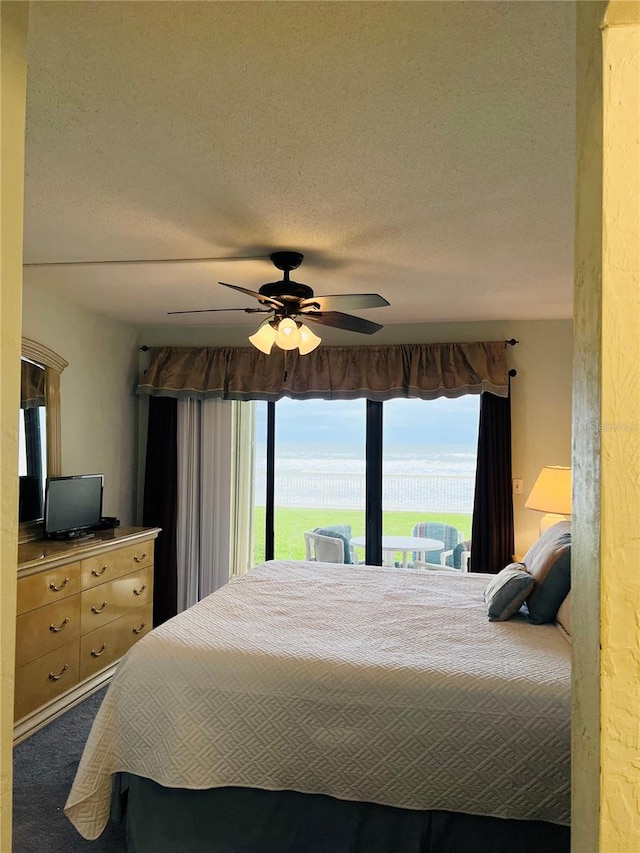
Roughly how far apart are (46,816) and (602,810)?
8.34ft

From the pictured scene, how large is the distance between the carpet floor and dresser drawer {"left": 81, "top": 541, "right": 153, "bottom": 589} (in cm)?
73

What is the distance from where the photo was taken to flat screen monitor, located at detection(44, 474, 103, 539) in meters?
3.76

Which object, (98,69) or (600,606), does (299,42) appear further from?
(600,606)

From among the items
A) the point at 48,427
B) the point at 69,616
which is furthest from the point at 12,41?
the point at 48,427

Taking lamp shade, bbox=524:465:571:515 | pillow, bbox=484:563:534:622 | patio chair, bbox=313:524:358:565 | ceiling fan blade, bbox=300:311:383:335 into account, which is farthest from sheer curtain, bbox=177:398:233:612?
pillow, bbox=484:563:534:622

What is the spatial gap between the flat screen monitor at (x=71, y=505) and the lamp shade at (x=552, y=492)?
118 inches

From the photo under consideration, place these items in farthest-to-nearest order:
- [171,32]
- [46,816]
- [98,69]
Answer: [46,816]
[98,69]
[171,32]

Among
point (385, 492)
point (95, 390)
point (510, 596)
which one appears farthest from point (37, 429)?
point (510, 596)

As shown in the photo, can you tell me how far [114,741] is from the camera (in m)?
2.24

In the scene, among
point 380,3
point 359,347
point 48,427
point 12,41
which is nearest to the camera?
point 12,41

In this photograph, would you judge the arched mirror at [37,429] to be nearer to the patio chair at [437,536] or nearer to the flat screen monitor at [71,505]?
the flat screen monitor at [71,505]

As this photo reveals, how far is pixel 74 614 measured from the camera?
3494mm

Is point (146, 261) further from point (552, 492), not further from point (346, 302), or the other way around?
point (552, 492)

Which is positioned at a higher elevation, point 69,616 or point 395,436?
point 395,436
